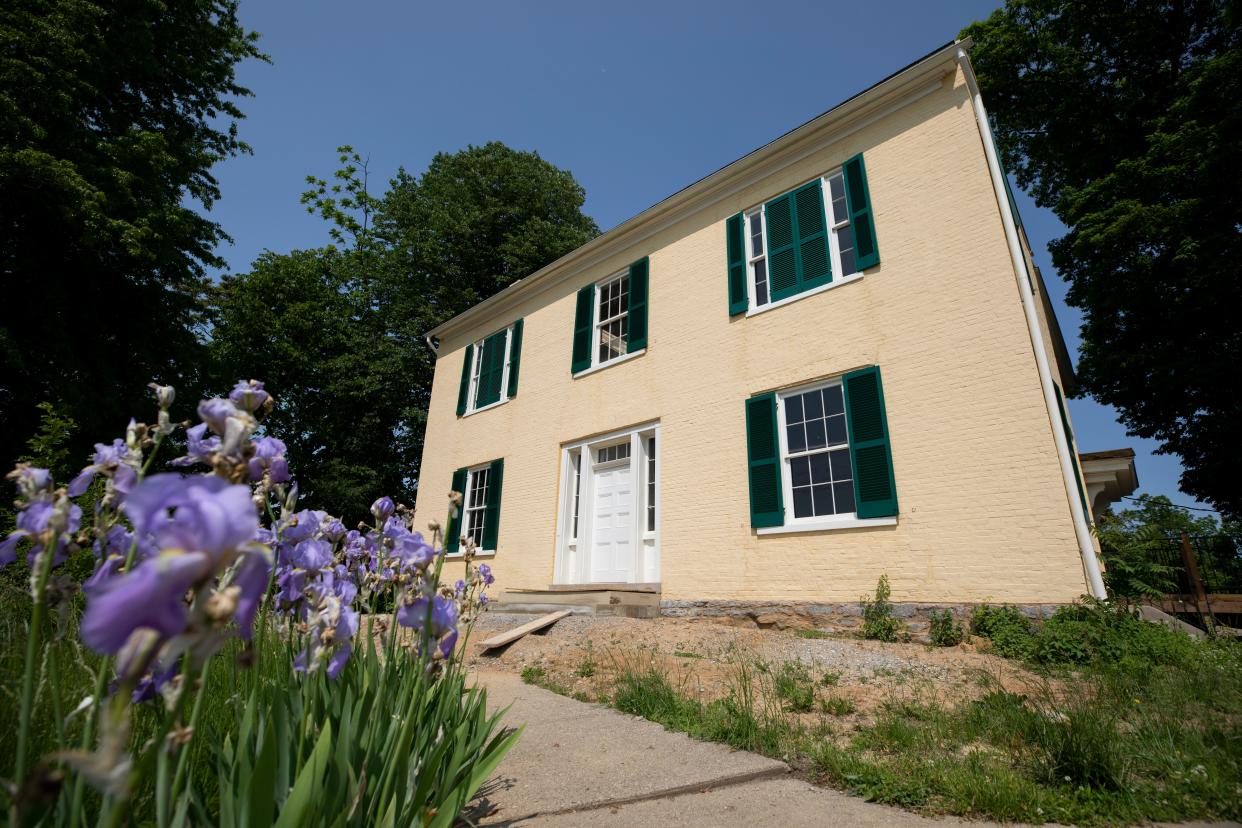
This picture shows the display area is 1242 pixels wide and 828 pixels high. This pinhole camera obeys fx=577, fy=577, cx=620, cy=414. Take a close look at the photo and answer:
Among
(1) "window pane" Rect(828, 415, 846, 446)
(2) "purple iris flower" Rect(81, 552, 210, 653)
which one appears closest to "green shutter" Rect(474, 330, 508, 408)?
(1) "window pane" Rect(828, 415, 846, 446)

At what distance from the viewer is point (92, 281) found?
10.3 m

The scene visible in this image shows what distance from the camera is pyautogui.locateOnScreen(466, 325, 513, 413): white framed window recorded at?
11406 millimetres

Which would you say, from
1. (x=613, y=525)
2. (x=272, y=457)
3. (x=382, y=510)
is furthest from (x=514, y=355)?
(x=272, y=457)

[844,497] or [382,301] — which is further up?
[382,301]

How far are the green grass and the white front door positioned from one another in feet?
13.1

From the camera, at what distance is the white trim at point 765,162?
693cm

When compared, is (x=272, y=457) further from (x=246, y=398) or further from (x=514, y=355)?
(x=514, y=355)

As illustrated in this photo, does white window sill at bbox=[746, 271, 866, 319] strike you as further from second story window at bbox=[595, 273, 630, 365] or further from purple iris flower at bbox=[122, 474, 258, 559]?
purple iris flower at bbox=[122, 474, 258, 559]

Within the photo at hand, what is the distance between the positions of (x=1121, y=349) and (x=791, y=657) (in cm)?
1581

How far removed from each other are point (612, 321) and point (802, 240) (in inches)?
136

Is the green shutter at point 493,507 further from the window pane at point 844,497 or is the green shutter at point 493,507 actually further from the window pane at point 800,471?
the window pane at point 844,497

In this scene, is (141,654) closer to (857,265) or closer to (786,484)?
(786,484)

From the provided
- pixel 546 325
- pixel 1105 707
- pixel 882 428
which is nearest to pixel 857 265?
pixel 882 428

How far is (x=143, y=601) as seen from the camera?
0.57 meters
